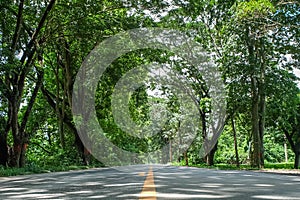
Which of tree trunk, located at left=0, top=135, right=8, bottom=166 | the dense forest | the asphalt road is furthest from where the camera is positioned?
tree trunk, located at left=0, top=135, right=8, bottom=166

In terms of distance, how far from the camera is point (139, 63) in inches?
945

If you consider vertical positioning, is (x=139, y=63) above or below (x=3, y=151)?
above

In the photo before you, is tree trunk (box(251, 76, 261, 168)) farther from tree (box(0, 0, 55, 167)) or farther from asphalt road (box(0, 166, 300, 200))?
asphalt road (box(0, 166, 300, 200))

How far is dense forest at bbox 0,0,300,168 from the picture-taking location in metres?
16.1

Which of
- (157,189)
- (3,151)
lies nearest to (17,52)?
(3,151)

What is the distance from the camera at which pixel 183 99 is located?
30891 millimetres

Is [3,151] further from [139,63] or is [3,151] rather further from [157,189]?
[157,189]

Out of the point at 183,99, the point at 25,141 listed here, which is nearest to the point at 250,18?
the point at 25,141

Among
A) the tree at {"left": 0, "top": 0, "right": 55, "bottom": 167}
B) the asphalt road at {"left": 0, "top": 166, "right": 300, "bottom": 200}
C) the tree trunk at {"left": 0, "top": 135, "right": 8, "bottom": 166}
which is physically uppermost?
the tree at {"left": 0, "top": 0, "right": 55, "bottom": 167}

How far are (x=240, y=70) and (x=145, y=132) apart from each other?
37057mm

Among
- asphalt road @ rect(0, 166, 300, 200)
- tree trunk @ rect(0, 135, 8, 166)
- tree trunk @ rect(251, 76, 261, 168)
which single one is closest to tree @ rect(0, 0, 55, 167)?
tree trunk @ rect(0, 135, 8, 166)

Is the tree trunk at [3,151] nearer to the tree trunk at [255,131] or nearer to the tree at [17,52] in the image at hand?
the tree at [17,52]

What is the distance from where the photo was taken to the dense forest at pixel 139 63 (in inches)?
635

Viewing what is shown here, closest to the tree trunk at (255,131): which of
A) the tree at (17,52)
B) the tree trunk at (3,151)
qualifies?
the tree at (17,52)
